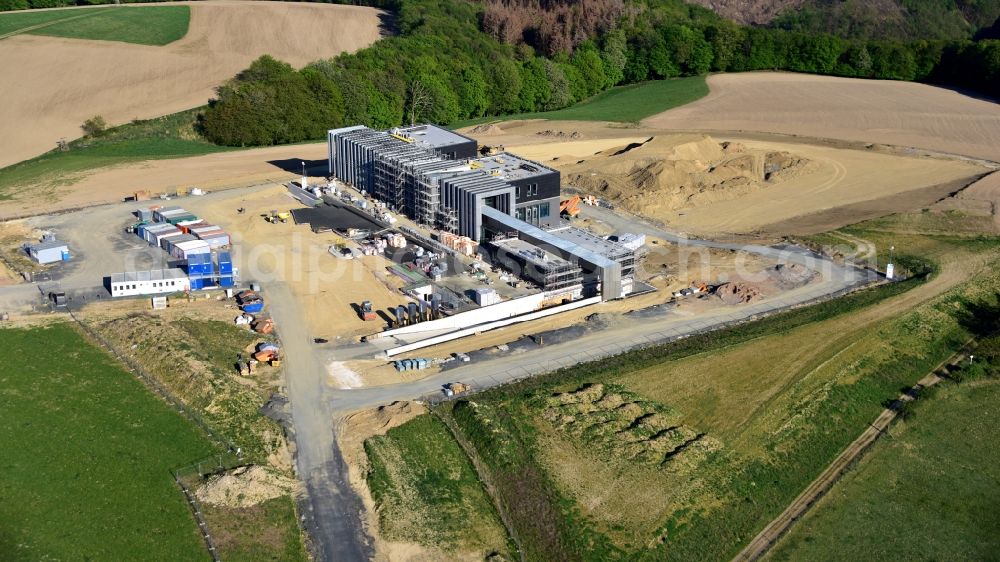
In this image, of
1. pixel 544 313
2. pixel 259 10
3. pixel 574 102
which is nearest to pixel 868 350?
Result: pixel 544 313

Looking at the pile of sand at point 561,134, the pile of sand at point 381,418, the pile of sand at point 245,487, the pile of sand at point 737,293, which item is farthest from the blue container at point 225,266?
the pile of sand at point 561,134

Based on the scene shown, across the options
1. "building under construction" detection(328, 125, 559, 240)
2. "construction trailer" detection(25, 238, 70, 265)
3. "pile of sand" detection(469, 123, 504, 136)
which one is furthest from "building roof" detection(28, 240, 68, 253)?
"pile of sand" detection(469, 123, 504, 136)

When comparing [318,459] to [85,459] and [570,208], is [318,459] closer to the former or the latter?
[85,459]

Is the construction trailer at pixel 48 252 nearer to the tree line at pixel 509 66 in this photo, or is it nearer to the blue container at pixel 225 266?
the blue container at pixel 225 266

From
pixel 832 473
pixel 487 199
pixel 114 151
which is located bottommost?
pixel 832 473

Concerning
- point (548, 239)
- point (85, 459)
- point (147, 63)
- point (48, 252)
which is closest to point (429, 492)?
point (85, 459)
